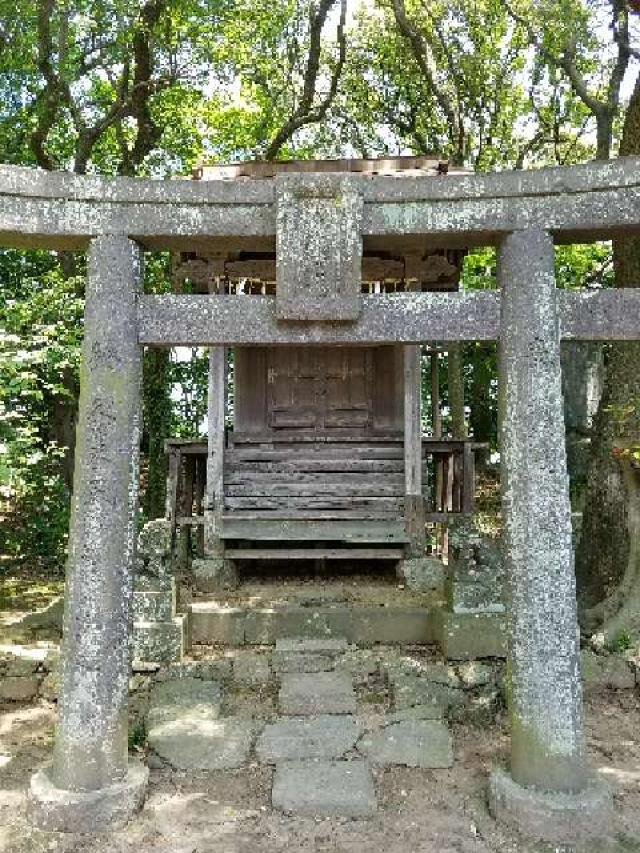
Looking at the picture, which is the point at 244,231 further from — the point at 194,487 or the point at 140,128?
the point at 140,128

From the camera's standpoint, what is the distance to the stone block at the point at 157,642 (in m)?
6.39

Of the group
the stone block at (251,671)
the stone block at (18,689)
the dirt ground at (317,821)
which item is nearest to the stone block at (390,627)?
the stone block at (251,671)

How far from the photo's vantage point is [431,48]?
14133 mm

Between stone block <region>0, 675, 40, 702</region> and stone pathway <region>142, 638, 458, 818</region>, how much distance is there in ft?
3.58

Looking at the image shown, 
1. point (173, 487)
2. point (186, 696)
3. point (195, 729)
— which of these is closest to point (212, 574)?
point (173, 487)

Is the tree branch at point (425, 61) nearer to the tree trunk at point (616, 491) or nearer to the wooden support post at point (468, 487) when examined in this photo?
the tree trunk at point (616, 491)

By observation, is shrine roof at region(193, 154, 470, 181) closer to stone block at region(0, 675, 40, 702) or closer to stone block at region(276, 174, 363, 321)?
stone block at region(276, 174, 363, 321)

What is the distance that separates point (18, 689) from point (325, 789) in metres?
3.01

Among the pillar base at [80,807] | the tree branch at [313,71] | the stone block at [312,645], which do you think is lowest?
the stone block at [312,645]

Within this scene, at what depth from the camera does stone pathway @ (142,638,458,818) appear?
461cm

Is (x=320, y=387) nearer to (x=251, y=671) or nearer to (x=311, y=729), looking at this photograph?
(x=251, y=671)

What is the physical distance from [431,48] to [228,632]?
485 inches

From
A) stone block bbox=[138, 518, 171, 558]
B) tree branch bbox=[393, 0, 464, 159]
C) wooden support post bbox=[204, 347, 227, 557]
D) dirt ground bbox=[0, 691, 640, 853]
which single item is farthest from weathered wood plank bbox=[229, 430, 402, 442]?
tree branch bbox=[393, 0, 464, 159]

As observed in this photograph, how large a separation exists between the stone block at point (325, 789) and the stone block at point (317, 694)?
2.64 ft
